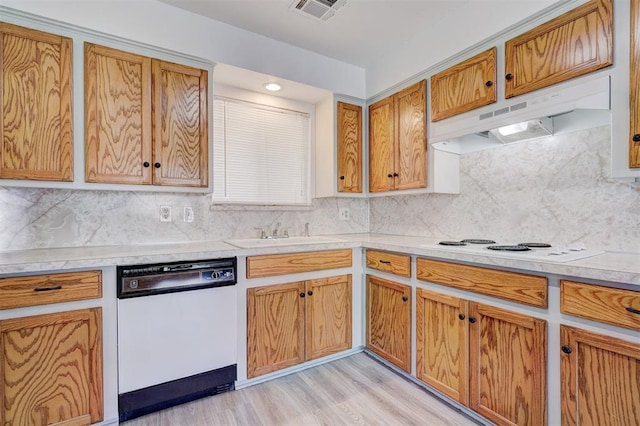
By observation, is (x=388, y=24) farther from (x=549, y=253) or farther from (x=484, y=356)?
(x=484, y=356)

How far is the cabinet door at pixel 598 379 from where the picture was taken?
47.0 inches

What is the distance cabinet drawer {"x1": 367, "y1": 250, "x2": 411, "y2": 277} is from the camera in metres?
2.16

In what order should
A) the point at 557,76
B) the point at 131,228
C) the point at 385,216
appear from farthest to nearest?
the point at 385,216 < the point at 131,228 < the point at 557,76

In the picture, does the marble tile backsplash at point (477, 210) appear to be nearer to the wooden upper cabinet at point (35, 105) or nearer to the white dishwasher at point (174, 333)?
the wooden upper cabinet at point (35, 105)

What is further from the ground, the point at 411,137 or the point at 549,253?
the point at 411,137

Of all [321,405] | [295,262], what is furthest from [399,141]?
[321,405]

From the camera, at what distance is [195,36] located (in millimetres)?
2186

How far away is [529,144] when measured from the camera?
203cm

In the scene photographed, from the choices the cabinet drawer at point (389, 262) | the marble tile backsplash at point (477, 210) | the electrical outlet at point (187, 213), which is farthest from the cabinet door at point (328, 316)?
the electrical outlet at point (187, 213)

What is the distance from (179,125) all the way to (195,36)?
0.65 m

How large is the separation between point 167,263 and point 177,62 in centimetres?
135

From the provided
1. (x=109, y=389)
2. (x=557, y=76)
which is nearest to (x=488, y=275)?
(x=557, y=76)

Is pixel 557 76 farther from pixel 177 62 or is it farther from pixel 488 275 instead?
pixel 177 62

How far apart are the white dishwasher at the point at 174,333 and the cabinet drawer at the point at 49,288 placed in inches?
5.0
